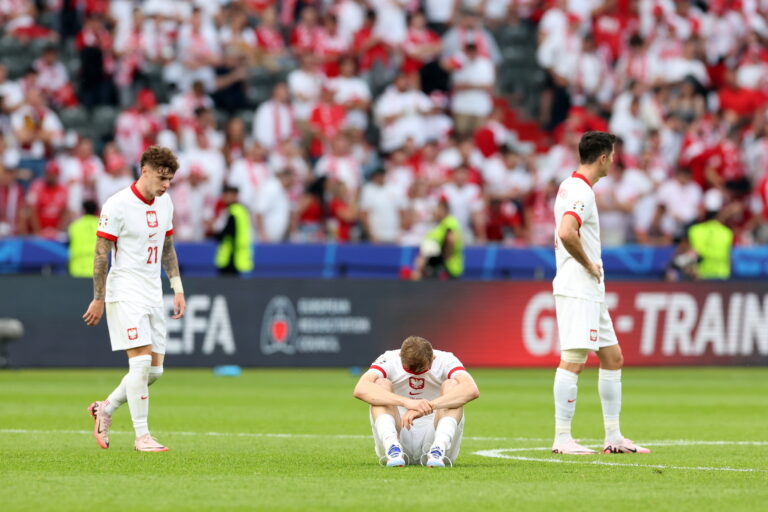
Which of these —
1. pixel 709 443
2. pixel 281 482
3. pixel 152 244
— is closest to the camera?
pixel 281 482

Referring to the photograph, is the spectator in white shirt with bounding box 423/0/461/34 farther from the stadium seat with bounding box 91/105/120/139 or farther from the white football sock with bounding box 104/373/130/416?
the white football sock with bounding box 104/373/130/416

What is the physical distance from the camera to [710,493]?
8539 millimetres

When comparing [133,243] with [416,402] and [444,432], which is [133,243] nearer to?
[416,402]

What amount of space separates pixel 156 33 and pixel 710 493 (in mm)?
18384

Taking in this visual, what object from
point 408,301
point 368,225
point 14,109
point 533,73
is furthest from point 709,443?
point 533,73

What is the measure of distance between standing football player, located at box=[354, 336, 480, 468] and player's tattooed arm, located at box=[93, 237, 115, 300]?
232cm

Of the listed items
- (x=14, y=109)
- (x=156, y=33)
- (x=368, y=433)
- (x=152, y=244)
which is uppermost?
(x=156, y=33)

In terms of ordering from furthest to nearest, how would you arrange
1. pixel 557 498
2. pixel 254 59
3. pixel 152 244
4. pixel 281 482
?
pixel 254 59 < pixel 152 244 < pixel 281 482 < pixel 557 498

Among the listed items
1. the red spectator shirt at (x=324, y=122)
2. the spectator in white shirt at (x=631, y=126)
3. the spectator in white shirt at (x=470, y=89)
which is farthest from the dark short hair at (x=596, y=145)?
the spectator in white shirt at (x=631, y=126)

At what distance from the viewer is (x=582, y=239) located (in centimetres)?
1102

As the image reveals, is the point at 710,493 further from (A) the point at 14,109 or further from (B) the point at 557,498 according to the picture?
(A) the point at 14,109

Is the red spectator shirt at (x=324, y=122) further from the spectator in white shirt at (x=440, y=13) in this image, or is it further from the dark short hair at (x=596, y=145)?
the dark short hair at (x=596, y=145)

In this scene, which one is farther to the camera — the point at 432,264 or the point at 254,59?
the point at 254,59

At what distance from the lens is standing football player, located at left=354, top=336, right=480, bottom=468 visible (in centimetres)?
958
